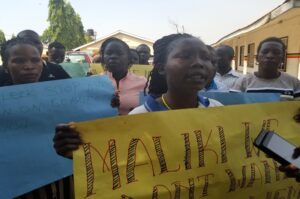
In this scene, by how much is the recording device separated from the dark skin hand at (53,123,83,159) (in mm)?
771

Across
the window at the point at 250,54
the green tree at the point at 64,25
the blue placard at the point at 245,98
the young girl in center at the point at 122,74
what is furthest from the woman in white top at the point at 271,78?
the green tree at the point at 64,25

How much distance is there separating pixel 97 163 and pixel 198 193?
21.2 inches

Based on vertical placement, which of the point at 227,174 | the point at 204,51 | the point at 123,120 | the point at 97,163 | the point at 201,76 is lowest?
the point at 227,174

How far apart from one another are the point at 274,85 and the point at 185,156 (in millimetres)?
2045

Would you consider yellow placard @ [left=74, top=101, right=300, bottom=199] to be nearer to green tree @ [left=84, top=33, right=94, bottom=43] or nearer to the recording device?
the recording device

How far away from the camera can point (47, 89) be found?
250cm

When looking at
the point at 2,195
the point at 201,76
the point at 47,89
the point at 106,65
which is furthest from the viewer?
the point at 106,65

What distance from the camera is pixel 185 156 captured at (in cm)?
186

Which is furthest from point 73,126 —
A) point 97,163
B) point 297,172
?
point 297,172

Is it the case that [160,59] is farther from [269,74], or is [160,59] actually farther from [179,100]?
[269,74]

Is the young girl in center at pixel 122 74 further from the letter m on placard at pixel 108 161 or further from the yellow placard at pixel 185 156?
the letter m on placard at pixel 108 161

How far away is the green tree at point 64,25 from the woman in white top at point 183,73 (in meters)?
52.4

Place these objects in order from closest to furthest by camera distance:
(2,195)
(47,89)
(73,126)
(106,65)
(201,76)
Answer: (73,126), (201,76), (2,195), (47,89), (106,65)

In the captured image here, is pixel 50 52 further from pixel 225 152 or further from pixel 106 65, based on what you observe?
pixel 225 152
